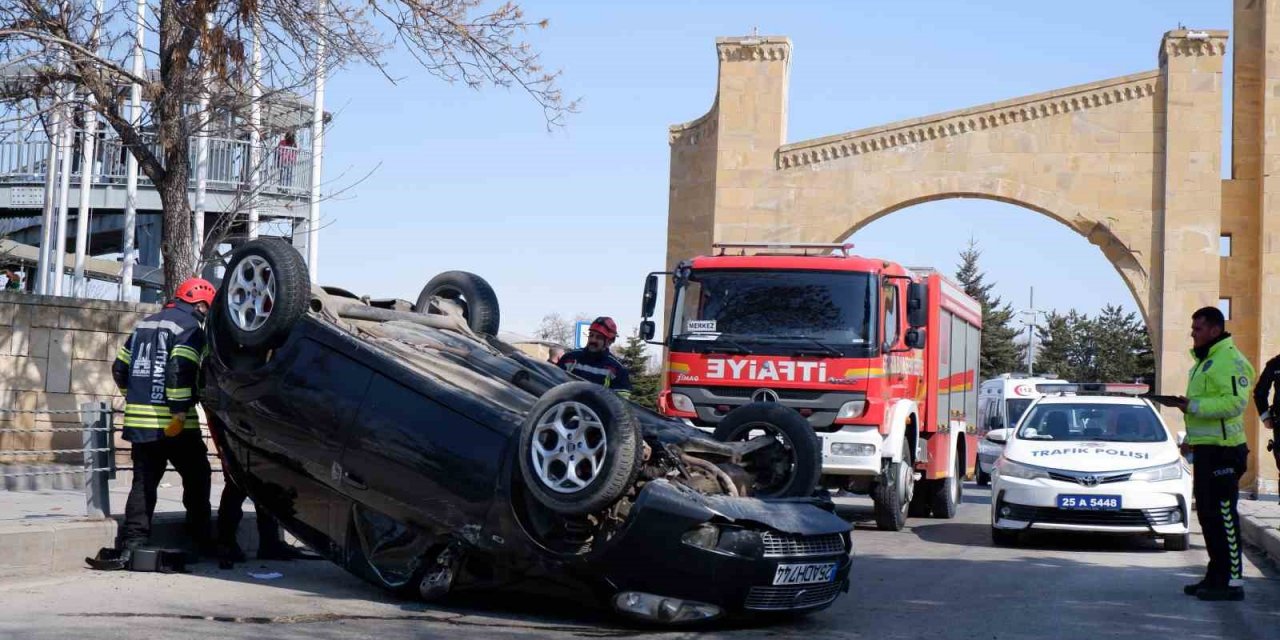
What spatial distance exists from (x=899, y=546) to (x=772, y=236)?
20673 mm

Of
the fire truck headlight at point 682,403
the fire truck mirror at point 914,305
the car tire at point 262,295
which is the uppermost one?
the fire truck mirror at point 914,305

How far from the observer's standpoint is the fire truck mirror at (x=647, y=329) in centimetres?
1447

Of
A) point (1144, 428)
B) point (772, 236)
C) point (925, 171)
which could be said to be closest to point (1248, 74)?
point (925, 171)

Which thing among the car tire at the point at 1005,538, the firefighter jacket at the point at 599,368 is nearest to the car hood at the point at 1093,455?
the car tire at the point at 1005,538

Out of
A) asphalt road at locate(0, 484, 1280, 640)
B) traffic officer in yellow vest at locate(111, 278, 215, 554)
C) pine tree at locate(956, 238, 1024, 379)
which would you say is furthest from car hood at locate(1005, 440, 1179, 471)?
pine tree at locate(956, 238, 1024, 379)

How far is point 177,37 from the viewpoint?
45.4 feet

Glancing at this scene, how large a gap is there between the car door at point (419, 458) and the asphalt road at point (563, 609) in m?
0.56

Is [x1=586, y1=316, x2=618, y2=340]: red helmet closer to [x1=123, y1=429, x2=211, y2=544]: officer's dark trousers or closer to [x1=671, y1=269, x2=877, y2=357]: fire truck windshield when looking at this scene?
[x1=671, y1=269, x2=877, y2=357]: fire truck windshield

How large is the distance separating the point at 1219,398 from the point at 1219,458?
0.39 meters

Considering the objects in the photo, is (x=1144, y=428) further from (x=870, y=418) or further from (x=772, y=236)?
(x=772, y=236)

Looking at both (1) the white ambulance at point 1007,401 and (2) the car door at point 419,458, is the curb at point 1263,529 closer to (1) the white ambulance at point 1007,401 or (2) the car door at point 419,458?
(2) the car door at point 419,458

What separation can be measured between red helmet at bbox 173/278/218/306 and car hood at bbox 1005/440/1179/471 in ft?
24.7

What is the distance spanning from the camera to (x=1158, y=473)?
1295cm

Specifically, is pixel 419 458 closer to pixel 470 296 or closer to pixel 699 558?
pixel 699 558
